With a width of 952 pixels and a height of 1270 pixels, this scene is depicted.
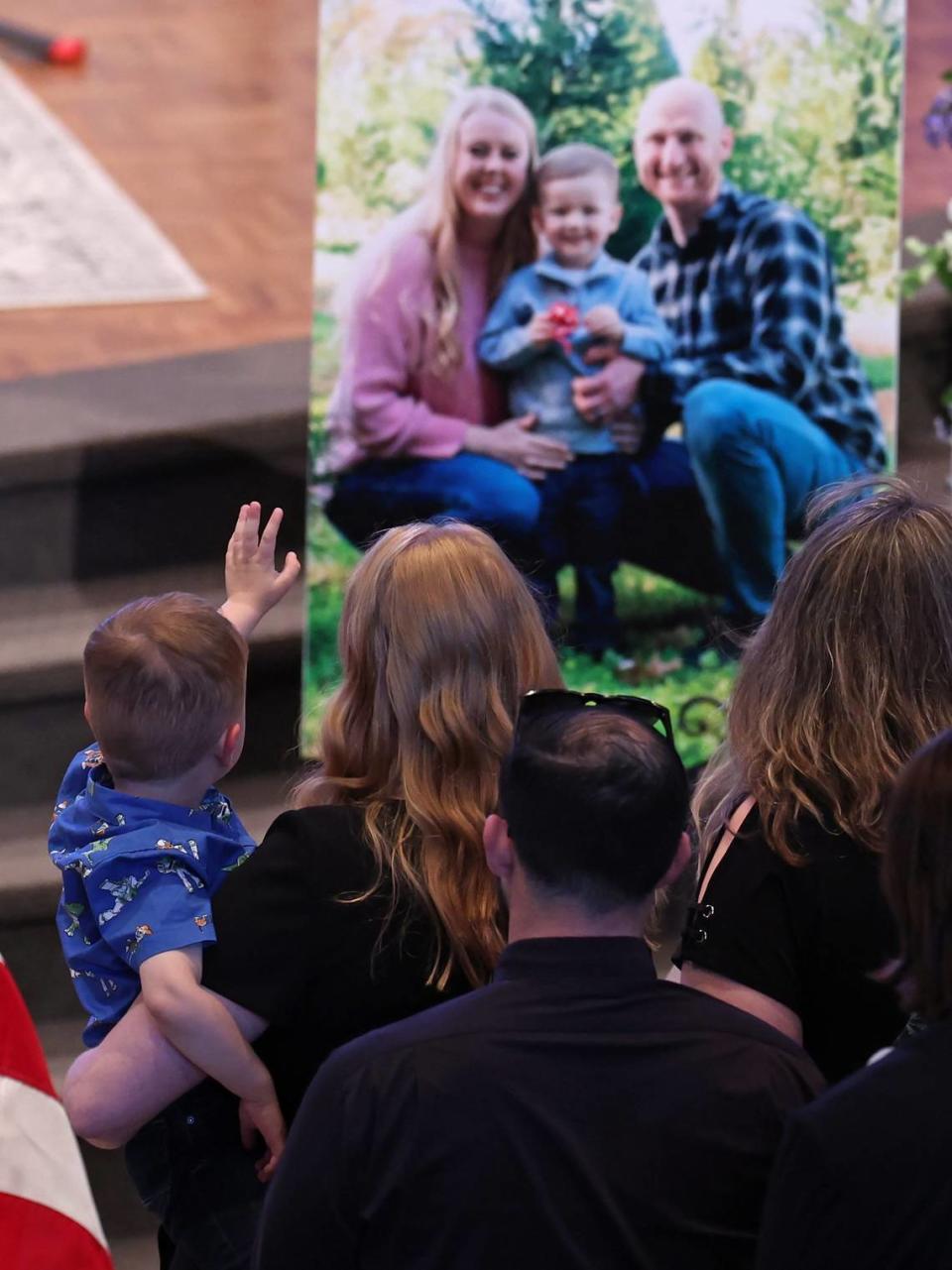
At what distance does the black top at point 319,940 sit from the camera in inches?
56.4

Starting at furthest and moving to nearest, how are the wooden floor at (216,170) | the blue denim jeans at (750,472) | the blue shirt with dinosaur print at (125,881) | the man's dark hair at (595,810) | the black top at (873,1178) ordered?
the wooden floor at (216,170) < the blue denim jeans at (750,472) < the blue shirt with dinosaur print at (125,881) < the man's dark hair at (595,810) < the black top at (873,1178)

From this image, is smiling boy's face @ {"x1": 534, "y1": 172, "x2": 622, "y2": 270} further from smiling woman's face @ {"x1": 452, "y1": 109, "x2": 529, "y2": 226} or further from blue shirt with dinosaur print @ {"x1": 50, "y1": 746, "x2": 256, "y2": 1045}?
blue shirt with dinosaur print @ {"x1": 50, "y1": 746, "x2": 256, "y2": 1045}

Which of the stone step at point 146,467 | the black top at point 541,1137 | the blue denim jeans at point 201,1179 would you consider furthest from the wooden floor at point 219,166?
the black top at point 541,1137

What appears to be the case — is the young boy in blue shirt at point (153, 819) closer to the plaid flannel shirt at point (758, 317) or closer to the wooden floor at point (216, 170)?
the plaid flannel shirt at point (758, 317)

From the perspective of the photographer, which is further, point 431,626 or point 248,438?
point 248,438

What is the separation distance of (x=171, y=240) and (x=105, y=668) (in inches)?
100

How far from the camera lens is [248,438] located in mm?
3584

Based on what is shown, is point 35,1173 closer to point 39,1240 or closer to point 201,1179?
point 39,1240

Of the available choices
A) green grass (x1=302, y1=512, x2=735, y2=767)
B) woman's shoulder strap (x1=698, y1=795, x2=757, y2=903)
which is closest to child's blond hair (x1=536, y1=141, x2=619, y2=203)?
green grass (x1=302, y1=512, x2=735, y2=767)

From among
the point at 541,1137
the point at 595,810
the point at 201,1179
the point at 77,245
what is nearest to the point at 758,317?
the point at 77,245

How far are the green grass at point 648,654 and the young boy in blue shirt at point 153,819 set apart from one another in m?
1.70

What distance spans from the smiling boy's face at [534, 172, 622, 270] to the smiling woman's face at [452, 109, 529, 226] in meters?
0.07

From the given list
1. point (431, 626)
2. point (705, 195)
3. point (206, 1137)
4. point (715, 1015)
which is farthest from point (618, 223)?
point (715, 1015)

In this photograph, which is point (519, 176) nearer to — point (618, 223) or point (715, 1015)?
point (618, 223)
